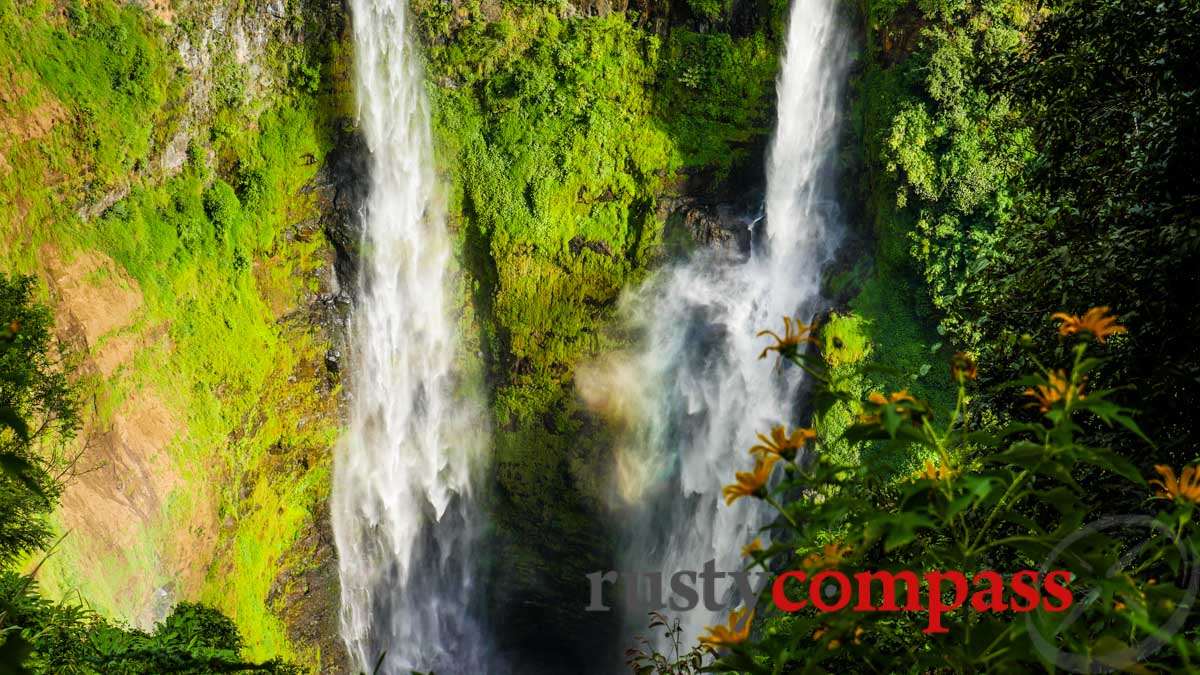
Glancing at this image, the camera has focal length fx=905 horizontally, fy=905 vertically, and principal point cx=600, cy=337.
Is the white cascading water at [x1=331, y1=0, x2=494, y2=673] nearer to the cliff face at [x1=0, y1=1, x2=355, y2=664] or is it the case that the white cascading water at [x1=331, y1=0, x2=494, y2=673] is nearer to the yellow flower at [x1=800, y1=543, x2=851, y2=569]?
the cliff face at [x1=0, y1=1, x2=355, y2=664]

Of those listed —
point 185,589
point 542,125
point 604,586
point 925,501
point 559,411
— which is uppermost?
point 542,125

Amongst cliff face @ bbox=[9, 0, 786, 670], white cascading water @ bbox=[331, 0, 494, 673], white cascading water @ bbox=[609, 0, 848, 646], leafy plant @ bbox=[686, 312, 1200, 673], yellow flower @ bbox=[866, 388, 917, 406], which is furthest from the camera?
white cascading water @ bbox=[331, 0, 494, 673]

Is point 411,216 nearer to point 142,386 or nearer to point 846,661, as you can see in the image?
point 142,386

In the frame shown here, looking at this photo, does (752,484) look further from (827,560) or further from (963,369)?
(963,369)

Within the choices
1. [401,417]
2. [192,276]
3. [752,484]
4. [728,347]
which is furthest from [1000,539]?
[401,417]

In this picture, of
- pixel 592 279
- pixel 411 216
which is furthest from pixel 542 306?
pixel 411 216

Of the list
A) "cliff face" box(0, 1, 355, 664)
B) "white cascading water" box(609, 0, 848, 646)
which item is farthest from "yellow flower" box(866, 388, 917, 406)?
"white cascading water" box(609, 0, 848, 646)
